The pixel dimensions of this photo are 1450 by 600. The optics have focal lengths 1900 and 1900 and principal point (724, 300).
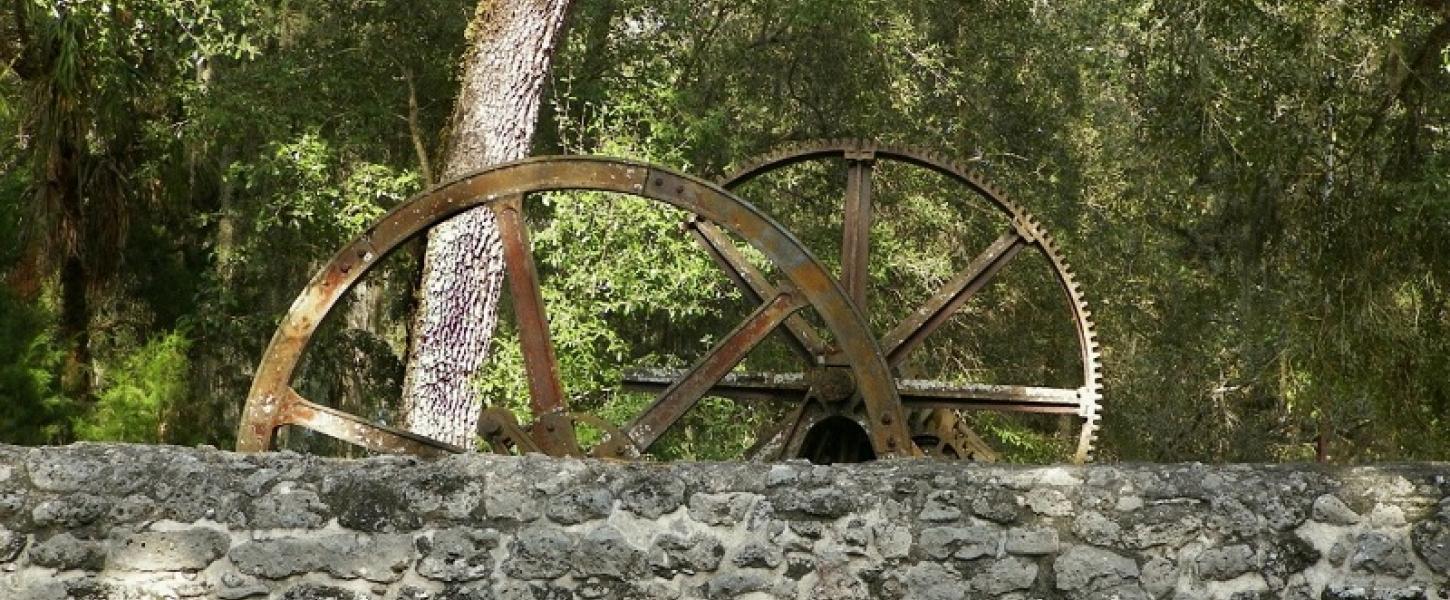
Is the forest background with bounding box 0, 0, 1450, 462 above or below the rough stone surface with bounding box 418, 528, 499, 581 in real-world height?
above

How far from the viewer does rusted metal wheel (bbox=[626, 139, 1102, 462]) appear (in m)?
7.76

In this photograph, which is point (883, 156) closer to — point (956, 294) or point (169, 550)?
point (956, 294)

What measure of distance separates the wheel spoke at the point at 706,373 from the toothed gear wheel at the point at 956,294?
100cm

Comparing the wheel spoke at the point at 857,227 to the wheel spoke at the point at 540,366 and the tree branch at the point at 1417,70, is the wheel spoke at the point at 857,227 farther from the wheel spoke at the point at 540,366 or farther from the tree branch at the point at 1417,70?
the tree branch at the point at 1417,70

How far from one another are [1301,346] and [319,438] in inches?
374

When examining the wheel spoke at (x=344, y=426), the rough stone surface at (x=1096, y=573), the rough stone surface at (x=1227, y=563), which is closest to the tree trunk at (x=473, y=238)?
the wheel spoke at (x=344, y=426)

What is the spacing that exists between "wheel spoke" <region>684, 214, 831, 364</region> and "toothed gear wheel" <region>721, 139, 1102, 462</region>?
0.23m

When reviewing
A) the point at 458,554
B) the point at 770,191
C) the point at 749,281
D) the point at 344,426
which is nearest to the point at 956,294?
the point at 749,281

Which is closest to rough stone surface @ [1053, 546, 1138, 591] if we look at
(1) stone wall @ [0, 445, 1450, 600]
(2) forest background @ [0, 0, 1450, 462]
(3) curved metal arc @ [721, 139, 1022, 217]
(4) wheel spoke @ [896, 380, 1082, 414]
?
(1) stone wall @ [0, 445, 1450, 600]

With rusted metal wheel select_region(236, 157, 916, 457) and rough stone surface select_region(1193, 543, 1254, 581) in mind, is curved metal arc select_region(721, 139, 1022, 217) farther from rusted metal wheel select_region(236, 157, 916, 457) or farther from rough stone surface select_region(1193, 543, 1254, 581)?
rough stone surface select_region(1193, 543, 1254, 581)

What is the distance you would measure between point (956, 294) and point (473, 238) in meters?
3.09

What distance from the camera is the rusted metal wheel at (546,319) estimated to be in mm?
6719

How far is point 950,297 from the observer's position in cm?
830

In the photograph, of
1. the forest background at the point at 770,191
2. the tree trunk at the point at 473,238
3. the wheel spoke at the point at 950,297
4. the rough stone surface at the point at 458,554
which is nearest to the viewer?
the rough stone surface at the point at 458,554
